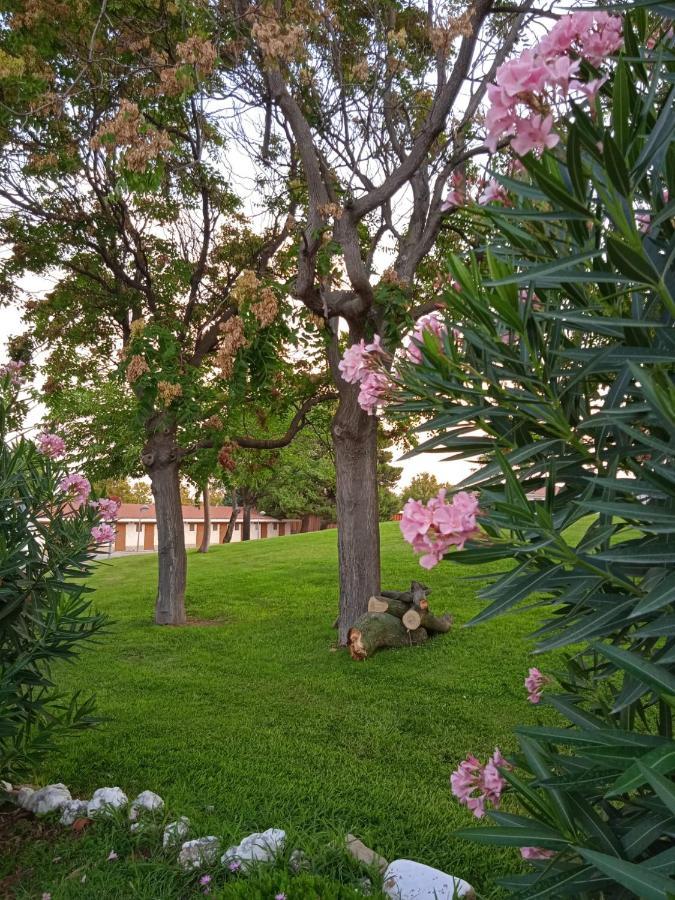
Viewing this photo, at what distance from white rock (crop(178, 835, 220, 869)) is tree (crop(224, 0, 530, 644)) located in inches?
192

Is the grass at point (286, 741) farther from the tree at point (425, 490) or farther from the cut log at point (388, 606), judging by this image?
the cut log at point (388, 606)

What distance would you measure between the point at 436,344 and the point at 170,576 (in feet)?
33.8

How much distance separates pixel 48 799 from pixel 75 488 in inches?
69.8

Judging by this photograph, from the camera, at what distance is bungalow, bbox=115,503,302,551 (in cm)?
4921

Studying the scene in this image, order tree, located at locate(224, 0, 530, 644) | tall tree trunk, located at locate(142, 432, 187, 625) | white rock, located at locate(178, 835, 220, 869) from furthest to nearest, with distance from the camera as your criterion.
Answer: tall tree trunk, located at locate(142, 432, 187, 625) < tree, located at locate(224, 0, 530, 644) < white rock, located at locate(178, 835, 220, 869)

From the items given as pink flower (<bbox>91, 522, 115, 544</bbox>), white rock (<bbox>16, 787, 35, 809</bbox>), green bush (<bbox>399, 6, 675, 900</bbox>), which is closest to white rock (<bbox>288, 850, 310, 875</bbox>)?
green bush (<bbox>399, 6, 675, 900</bbox>)

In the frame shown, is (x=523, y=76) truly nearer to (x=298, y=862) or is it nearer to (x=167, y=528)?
(x=298, y=862)

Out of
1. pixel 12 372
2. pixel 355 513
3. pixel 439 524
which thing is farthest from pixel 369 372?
pixel 355 513

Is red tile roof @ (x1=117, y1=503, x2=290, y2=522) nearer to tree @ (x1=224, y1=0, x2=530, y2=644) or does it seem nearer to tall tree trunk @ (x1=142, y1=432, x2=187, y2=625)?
tall tree trunk @ (x1=142, y1=432, x2=187, y2=625)

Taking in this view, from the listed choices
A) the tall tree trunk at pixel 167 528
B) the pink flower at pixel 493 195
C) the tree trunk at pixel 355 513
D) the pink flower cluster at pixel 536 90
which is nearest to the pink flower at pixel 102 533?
the pink flower at pixel 493 195

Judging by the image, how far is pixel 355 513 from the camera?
8203mm

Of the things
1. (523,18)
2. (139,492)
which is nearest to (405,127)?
(523,18)

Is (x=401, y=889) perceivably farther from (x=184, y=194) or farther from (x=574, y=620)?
(x=184, y=194)

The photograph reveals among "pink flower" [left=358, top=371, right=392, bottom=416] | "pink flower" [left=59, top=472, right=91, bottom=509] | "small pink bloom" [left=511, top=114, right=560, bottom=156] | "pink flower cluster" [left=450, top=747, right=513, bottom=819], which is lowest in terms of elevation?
"pink flower cluster" [left=450, top=747, right=513, bottom=819]
